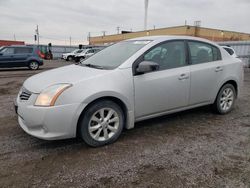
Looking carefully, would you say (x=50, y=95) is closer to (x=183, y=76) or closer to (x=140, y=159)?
→ (x=140, y=159)

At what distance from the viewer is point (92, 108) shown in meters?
2.84

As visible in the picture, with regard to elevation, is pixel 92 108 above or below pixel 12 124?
above

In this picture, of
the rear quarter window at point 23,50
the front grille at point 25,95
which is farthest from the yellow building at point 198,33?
the front grille at point 25,95

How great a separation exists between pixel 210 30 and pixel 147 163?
1362 inches

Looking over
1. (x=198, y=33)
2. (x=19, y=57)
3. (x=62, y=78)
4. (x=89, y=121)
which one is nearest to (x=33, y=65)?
(x=19, y=57)

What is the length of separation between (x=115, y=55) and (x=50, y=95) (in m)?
1.42

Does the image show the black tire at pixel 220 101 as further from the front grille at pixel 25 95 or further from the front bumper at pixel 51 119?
the front grille at pixel 25 95

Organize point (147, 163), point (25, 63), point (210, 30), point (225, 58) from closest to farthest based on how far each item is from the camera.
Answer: point (147, 163) → point (225, 58) → point (25, 63) → point (210, 30)

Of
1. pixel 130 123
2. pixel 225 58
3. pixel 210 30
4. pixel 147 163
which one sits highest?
pixel 210 30

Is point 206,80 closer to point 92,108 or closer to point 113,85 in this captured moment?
point 113,85

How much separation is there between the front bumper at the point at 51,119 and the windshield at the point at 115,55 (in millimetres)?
994

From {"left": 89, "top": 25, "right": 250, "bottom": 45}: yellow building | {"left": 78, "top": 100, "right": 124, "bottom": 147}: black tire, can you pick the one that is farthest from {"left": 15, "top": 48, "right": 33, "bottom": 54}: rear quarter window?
{"left": 89, "top": 25, "right": 250, "bottom": 45}: yellow building

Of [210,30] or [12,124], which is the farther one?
[210,30]

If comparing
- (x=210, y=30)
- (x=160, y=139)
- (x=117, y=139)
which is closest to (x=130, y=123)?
(x=117, y=139)
